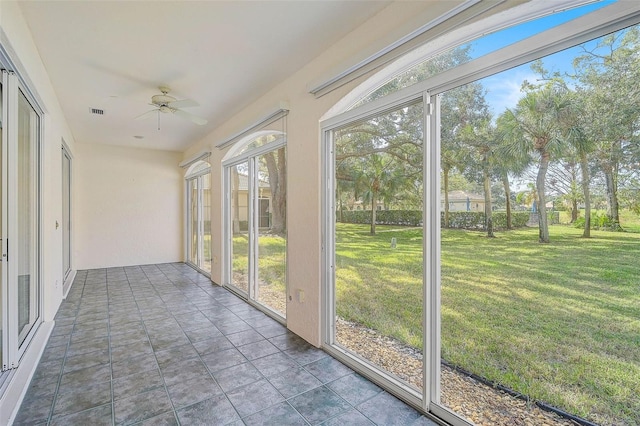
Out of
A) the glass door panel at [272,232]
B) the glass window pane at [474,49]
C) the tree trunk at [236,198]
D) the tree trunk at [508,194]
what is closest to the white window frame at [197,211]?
the tree trunk at [236,198]

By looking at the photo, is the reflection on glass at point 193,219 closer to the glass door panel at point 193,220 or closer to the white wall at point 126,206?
the glass door panel at point 193,220

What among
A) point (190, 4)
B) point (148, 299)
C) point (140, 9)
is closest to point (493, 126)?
point (190, 4)

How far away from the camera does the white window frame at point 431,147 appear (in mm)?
1436

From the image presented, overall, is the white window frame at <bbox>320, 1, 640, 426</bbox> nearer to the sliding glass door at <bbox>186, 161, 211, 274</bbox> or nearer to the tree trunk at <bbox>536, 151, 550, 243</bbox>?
the tree trunk at <bbox>536, 151, 550, 243</bbox>

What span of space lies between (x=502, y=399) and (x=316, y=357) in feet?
4.84

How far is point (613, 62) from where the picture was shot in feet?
4.62

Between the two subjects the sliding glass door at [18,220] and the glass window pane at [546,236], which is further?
the sliding glass door at [18,220]

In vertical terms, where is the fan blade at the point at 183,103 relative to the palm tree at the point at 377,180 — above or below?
above

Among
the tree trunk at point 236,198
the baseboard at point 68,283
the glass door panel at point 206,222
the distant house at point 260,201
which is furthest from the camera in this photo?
the glass door panel at point 206,222

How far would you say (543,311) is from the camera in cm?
163

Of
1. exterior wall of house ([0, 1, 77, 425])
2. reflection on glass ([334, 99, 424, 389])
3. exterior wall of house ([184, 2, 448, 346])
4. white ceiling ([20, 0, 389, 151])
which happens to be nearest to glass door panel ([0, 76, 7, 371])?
exterior wall of house ([0, 1, 77, 425])

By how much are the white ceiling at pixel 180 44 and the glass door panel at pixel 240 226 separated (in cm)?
116

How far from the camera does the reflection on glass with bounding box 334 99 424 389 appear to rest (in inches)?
88.0

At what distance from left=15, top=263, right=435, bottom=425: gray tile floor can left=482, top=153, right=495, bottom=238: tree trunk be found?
1.28 metres
